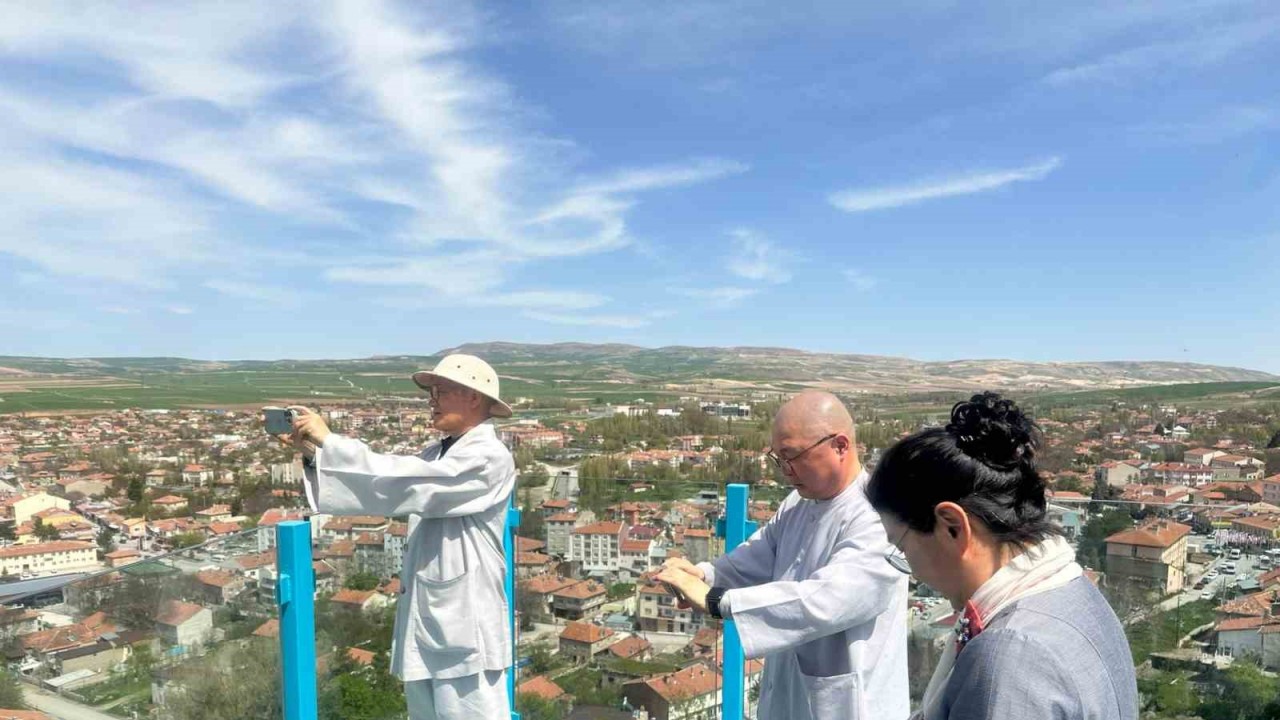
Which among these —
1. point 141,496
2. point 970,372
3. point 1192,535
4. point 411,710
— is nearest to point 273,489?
point 411,710

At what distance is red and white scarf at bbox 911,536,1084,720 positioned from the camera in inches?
43.2

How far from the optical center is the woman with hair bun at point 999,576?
100 centimetres

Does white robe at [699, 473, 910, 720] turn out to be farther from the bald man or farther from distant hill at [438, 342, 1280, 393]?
distant hill at [438, 342, 1280, 393]

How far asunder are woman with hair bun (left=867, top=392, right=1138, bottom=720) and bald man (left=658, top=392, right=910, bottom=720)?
2.60 ft

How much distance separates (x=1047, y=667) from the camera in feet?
3.25

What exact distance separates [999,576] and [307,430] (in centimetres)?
226

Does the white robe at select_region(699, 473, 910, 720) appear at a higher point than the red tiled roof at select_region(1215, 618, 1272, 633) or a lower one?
higher

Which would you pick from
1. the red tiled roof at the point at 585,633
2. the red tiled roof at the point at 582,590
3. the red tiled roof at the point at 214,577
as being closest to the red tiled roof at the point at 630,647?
the red tiled roof at the point at 585,633

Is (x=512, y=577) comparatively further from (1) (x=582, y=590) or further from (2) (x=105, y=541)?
(2) (x=105, y=541)

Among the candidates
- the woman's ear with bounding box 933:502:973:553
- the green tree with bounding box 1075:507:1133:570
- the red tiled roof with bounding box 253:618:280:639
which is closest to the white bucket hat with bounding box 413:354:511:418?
the red tiled roof with bounding box 253:618:280:639

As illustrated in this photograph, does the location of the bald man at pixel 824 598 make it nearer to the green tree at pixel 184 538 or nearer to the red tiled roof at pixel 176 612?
the red tiled roof at pixel 176 612

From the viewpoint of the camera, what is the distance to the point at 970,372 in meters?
41.3

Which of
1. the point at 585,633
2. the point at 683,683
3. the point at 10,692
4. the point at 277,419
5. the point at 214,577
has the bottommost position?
→ the point at 683,683

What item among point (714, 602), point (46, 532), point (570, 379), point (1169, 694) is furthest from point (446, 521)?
point (570, 379)
